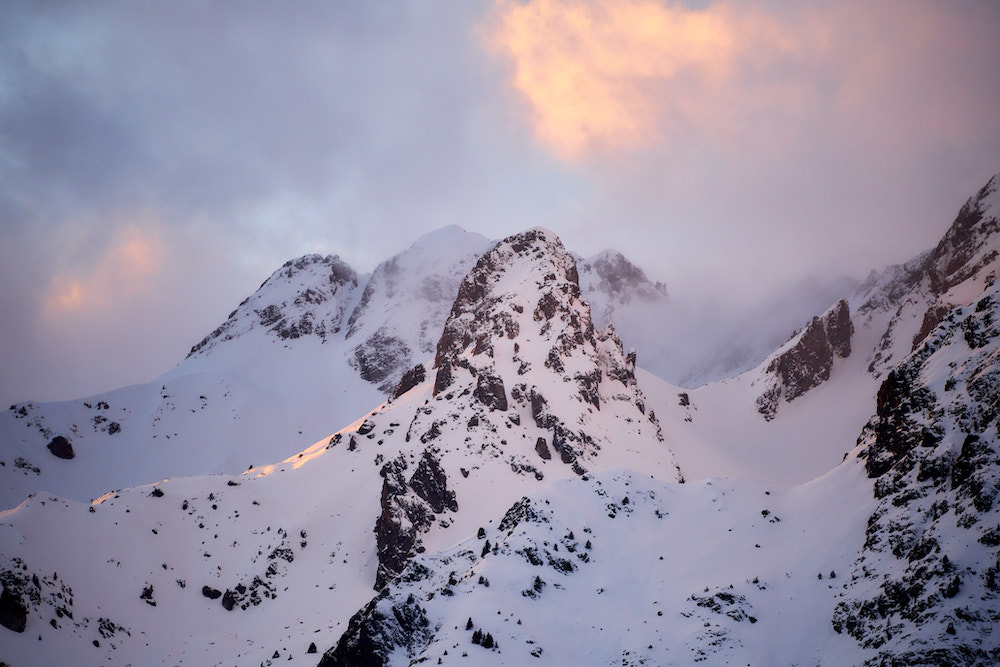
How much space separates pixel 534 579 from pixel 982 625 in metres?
24.4

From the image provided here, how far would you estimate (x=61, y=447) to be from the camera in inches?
4326

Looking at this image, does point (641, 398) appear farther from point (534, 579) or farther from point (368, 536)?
point (534, 579)

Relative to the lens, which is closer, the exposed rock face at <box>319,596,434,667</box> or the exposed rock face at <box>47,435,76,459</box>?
the exposed rock face at <box>319,596,434,667</box>

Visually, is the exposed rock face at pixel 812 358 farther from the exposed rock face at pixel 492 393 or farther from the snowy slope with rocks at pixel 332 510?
the exposed rock face at pixel 492 393

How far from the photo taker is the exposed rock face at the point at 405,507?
67.7 metres

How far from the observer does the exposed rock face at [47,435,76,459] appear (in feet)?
358

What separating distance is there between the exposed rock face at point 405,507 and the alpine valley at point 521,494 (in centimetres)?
38

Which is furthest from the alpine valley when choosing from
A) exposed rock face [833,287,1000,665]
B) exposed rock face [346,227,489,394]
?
exposed rock face [346,227,489,394]

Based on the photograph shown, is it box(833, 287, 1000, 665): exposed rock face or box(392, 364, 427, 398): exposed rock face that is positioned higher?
box(392, 364, 427, 398): exposed rock face

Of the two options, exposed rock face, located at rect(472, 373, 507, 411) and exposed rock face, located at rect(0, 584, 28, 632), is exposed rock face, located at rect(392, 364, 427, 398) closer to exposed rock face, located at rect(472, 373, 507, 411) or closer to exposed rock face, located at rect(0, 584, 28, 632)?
exposed rock face, located at rect(472, 373, 507, 411)

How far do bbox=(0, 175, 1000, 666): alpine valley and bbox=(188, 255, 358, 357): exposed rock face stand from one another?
5.81ft

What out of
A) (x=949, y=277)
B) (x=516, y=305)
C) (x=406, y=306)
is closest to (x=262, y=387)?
(x=406, y=306)

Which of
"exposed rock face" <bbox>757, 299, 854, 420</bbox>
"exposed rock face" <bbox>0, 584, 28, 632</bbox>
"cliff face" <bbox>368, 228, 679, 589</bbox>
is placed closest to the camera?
"exposed rock face" <bbox>0, 584, 28, 632</bbox>

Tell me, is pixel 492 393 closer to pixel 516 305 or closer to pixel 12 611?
pixel 516 305
